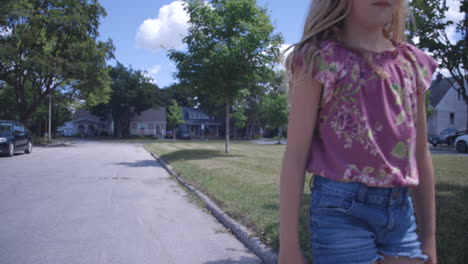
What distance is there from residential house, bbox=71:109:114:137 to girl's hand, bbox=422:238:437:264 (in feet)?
268

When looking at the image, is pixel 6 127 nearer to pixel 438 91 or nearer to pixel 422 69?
pixel 422 69

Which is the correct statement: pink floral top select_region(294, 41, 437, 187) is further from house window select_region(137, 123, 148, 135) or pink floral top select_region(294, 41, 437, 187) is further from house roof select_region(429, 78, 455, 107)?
house window select_region(137, 123, 148, 135)

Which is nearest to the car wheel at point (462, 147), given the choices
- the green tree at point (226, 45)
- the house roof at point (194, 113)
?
the green tree at point (226, 45)

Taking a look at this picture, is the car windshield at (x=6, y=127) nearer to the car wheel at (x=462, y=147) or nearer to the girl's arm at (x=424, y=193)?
the girl's arm at (x=424, y=193)

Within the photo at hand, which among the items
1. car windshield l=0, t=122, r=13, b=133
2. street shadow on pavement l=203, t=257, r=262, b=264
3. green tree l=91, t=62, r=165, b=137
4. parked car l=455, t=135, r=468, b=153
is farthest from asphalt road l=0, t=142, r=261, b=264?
green tree l=91, t=62, r=165, b=137

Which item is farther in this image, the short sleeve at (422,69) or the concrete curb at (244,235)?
the concrete curb at (244,235)

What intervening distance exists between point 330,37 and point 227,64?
15.8 m

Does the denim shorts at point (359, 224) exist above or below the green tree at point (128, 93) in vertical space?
below

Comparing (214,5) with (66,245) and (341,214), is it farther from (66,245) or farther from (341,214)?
(341,214)

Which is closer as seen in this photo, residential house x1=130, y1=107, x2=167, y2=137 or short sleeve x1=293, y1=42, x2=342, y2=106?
short sleeve x1=293, y1=42, x2=342, y2=106

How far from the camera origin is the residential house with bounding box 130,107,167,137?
7331 centimetres

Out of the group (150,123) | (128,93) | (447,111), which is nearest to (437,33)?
(447,111)

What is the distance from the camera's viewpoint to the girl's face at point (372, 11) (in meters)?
1.55

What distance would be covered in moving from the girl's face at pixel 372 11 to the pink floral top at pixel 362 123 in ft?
0.57
